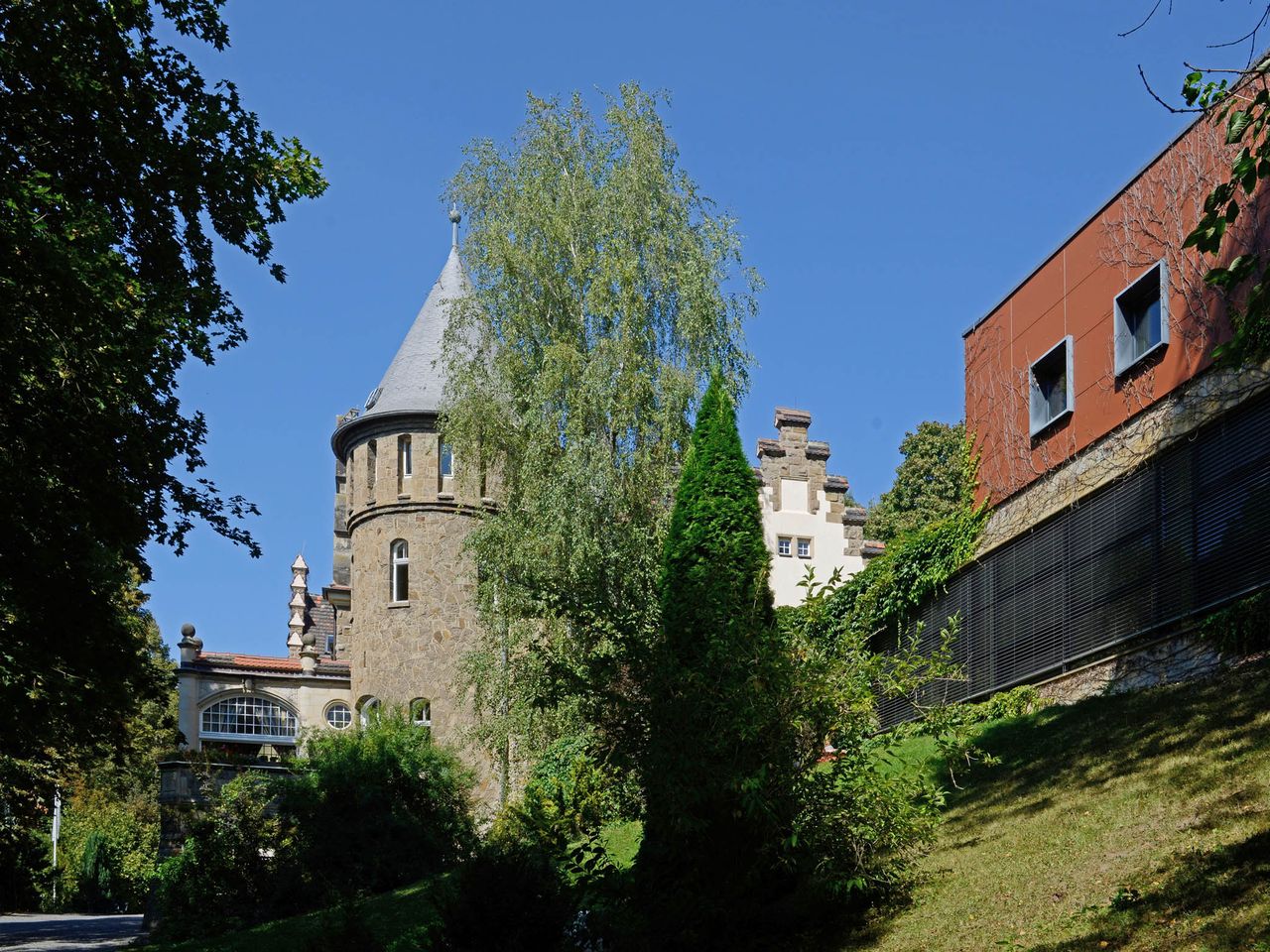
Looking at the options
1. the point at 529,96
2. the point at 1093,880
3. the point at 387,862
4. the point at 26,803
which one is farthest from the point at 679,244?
the point at 1093,880

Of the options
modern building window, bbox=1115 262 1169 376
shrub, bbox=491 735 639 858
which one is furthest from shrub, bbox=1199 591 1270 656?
shrub, bbox=491 735 639 858

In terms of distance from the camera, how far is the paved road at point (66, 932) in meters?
22.7

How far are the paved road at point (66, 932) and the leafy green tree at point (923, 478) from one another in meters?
27.7

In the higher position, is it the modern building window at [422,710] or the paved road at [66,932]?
the modern building window at [422,710]

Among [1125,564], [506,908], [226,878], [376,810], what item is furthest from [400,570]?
[506,908]

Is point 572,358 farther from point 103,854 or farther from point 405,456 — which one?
point 103,854

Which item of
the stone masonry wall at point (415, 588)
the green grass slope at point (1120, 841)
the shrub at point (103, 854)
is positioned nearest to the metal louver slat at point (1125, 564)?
the green grass slope at point (1120, 841)

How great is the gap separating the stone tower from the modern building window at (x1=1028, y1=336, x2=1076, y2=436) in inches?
570

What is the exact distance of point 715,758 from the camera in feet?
42.1

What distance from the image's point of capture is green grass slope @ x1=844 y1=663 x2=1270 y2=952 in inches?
390

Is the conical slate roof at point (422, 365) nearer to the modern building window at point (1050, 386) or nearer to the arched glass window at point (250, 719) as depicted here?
the arched glass window at point (250, 719)

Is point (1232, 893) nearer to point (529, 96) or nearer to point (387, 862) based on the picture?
point (387, 862)

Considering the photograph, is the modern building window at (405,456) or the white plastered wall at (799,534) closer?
the modern building window at (405,456)

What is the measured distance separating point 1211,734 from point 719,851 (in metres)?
4.79
